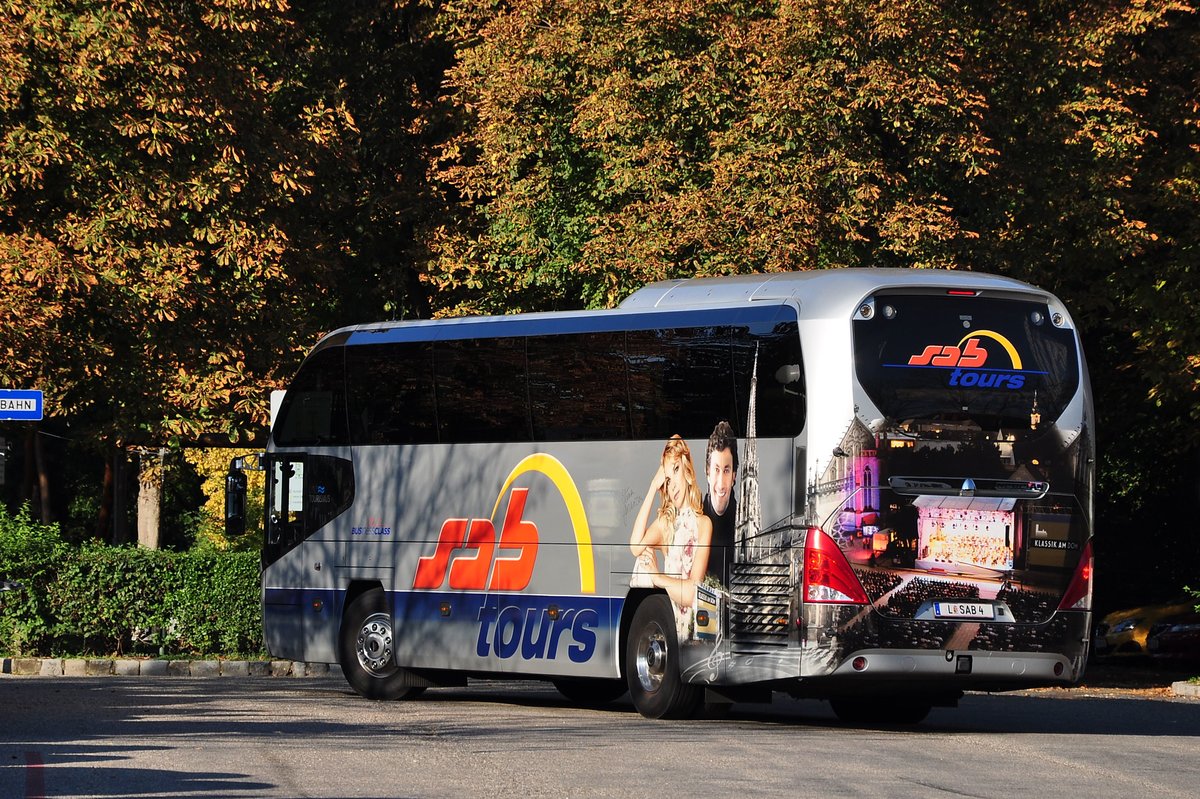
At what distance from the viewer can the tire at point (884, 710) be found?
19.8 m

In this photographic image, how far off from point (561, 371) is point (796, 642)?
3.92 m

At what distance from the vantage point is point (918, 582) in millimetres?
17172

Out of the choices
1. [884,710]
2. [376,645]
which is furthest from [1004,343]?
[376,645]

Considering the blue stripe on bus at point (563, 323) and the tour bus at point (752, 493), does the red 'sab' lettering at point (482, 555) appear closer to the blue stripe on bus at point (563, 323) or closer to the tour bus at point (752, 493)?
the tour bus at point (752, 493)

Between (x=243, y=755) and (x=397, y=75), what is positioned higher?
(x=397, y=75)

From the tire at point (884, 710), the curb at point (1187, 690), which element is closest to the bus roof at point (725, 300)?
the tire at point (884, 710)

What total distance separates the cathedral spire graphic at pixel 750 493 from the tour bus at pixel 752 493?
0.02 meters

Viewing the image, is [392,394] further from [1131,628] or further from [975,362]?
[1131,628]

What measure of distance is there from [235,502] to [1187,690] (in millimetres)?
12150

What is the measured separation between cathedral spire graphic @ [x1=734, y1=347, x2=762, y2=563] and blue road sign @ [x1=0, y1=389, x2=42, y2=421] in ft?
31.5

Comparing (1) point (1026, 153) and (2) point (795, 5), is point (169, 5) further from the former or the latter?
(1) point (1026, 153)

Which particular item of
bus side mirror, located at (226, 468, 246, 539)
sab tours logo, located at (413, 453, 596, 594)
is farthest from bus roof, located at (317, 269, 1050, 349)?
bus side mirror, located at (226, 468, 246, 539)

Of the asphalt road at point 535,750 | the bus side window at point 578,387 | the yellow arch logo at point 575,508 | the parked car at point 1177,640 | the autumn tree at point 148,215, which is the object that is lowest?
the asphalt road at point 535,750

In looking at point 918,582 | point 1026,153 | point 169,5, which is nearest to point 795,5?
point 1026,153
